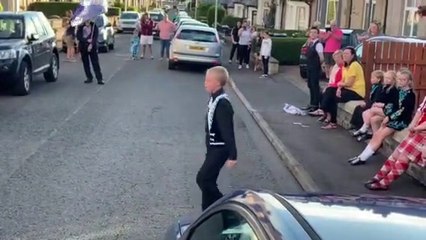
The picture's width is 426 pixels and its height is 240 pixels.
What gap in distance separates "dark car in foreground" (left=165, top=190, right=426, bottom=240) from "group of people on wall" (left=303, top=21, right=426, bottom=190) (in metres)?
5.46

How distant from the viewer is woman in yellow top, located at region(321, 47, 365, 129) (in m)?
13.2

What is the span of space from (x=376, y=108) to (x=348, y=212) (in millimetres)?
8193

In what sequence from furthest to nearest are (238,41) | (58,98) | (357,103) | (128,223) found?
(238,41), (58,98), (357,103), (128,223)

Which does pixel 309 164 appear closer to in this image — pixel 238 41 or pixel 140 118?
pixel 140 118

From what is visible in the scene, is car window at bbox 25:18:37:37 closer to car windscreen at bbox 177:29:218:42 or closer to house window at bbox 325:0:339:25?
car windscreen at bbox 177:29:218:42

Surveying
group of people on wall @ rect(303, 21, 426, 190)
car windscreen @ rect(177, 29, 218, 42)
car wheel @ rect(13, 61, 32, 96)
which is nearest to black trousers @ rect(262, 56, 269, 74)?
car windscreen @ rect(177, 29, 218, 42)

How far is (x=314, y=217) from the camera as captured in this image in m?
2.85

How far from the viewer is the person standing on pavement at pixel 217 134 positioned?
7016 mm

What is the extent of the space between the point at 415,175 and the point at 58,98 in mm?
9452

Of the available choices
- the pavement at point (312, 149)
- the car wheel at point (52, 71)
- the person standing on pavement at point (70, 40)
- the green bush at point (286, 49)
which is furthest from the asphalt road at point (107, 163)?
the green bush at point (286, 49)

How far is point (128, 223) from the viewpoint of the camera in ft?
23.9

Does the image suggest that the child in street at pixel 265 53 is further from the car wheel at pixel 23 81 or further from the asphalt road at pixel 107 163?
the car wheel at pixel 23 81

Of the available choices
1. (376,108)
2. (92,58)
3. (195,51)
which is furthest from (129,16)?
(376,108)

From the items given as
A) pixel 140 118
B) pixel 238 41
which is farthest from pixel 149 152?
pixel 238 41
